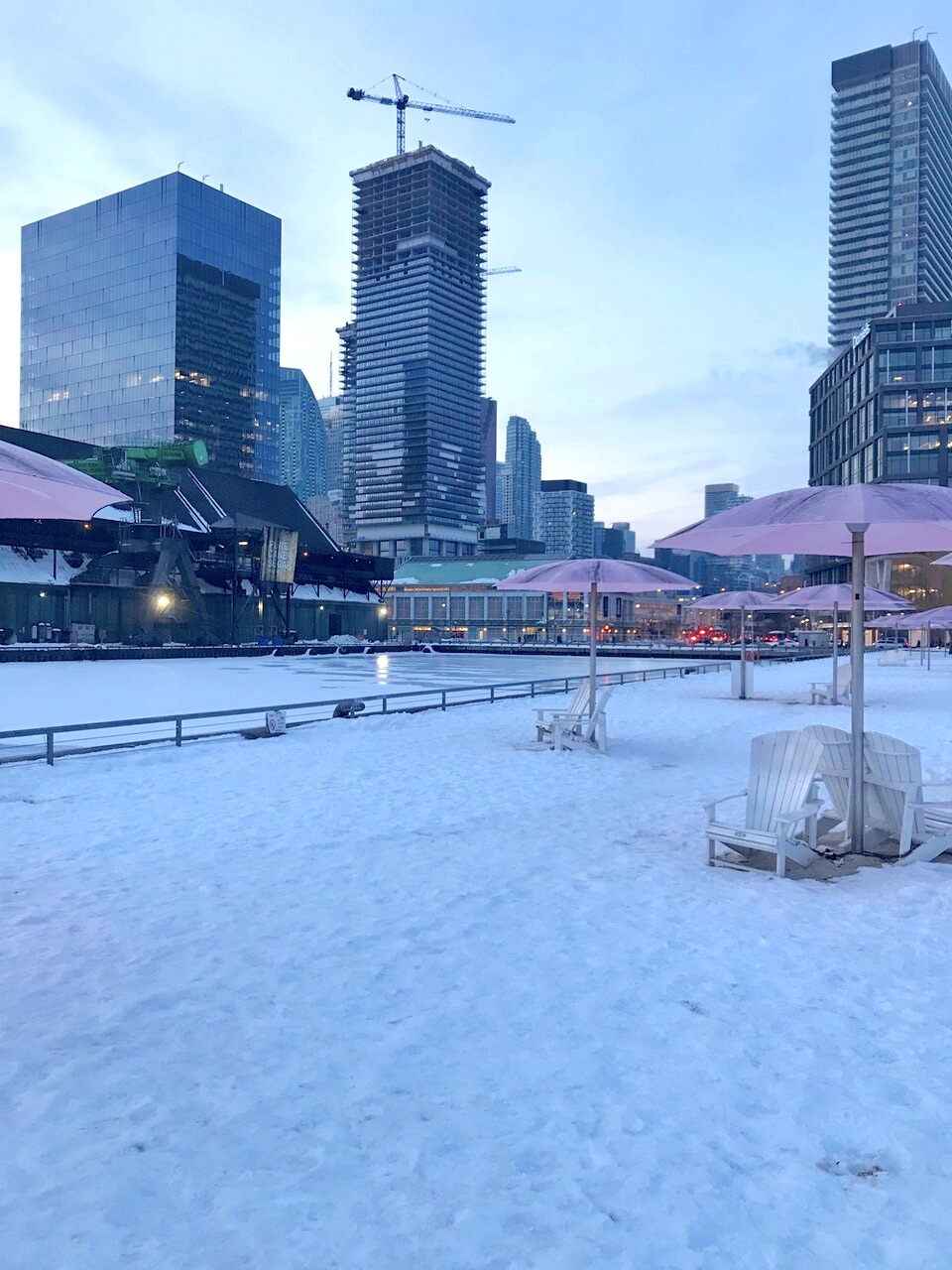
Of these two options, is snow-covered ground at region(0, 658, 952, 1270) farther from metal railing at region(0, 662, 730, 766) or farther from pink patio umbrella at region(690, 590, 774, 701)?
pink patio umbrella at region(690, 590, 774, 701)

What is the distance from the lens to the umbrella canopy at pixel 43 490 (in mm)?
5082

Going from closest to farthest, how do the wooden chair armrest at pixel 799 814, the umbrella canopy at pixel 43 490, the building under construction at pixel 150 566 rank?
the umbrella canopy at pixel 43 490, the wooden chair armrest at pixel 799 814, the building under construction at pixel 150 566

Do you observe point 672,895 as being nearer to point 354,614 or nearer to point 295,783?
point 295,783

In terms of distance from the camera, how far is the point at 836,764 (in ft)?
25.8

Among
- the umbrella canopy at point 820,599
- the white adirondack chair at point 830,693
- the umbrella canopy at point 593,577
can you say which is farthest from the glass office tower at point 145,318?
the umbrella canopy at point 593,577

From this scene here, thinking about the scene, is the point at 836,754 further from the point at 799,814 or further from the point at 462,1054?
the point at 462,1054

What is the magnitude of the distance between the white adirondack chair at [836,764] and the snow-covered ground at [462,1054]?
112cm

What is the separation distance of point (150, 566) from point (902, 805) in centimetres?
5733

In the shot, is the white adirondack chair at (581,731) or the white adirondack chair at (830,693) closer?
the white adirondack chair at (581,731)

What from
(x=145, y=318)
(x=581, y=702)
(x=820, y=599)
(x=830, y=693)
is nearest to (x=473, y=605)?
(x=145, y=318)

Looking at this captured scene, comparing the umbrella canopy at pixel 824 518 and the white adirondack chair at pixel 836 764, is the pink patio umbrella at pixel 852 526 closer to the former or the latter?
the umbrella canopy at pixel 824 518

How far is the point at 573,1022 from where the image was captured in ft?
14.1

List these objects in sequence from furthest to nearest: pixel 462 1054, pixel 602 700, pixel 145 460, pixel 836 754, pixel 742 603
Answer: pixel 145 460 → pixel 742 603 → pixel 602 700 → pixel 836 754 → pixel 462 1054

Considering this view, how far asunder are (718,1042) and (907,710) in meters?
18.5
